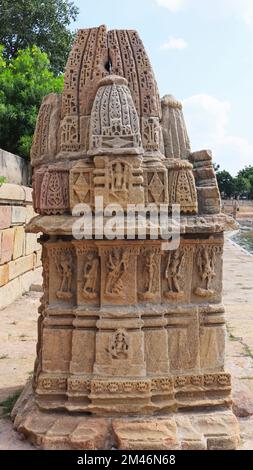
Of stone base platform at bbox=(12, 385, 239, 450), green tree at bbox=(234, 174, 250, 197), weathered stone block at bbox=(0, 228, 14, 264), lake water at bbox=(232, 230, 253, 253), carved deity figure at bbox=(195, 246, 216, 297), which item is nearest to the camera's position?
stone base platform at bbox=(12, 385, 239, 450)

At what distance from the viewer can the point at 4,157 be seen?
9352mm

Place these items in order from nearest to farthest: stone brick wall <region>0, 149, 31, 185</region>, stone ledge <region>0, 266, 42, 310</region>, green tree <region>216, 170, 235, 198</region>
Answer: stone ledge <region>0, 266, 42, 310</region>
stone brick wall <region>0, 149, 31, 185</region>
green tree <region>216, 170, 235, 198</region>

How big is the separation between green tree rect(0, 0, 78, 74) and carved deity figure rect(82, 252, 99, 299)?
1892 centimetres

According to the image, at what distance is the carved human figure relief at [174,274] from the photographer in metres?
3.52

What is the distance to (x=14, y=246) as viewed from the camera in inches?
343

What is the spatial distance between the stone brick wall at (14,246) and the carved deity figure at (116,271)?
4.63 m

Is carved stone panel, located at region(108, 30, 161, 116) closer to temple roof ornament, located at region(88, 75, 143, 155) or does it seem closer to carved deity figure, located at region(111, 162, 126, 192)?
temple roof ornament, located at region(88, 75, 143, 155)

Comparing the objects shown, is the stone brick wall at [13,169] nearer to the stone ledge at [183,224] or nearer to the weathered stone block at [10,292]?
the weathered stone block at [10,292]

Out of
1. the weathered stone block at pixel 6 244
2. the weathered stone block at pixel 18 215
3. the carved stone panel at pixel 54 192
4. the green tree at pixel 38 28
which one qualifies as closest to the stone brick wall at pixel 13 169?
the weathered stone block at pixel 18 215

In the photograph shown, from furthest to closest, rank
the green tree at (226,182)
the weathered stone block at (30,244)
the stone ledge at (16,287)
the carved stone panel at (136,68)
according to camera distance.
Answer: the green tree at (226,182)
the weathered stone block at (30,244)
the stone ledge at (16,287)
the carved stone panel at (136,68)

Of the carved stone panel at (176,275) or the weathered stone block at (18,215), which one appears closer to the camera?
the carved stone panel at (176,275)

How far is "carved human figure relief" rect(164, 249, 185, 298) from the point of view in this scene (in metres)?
3.52

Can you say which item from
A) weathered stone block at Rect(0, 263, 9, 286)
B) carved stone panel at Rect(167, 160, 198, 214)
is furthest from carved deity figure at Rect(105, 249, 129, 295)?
weathered stone block at Rect(0, 263, 9, 286)
